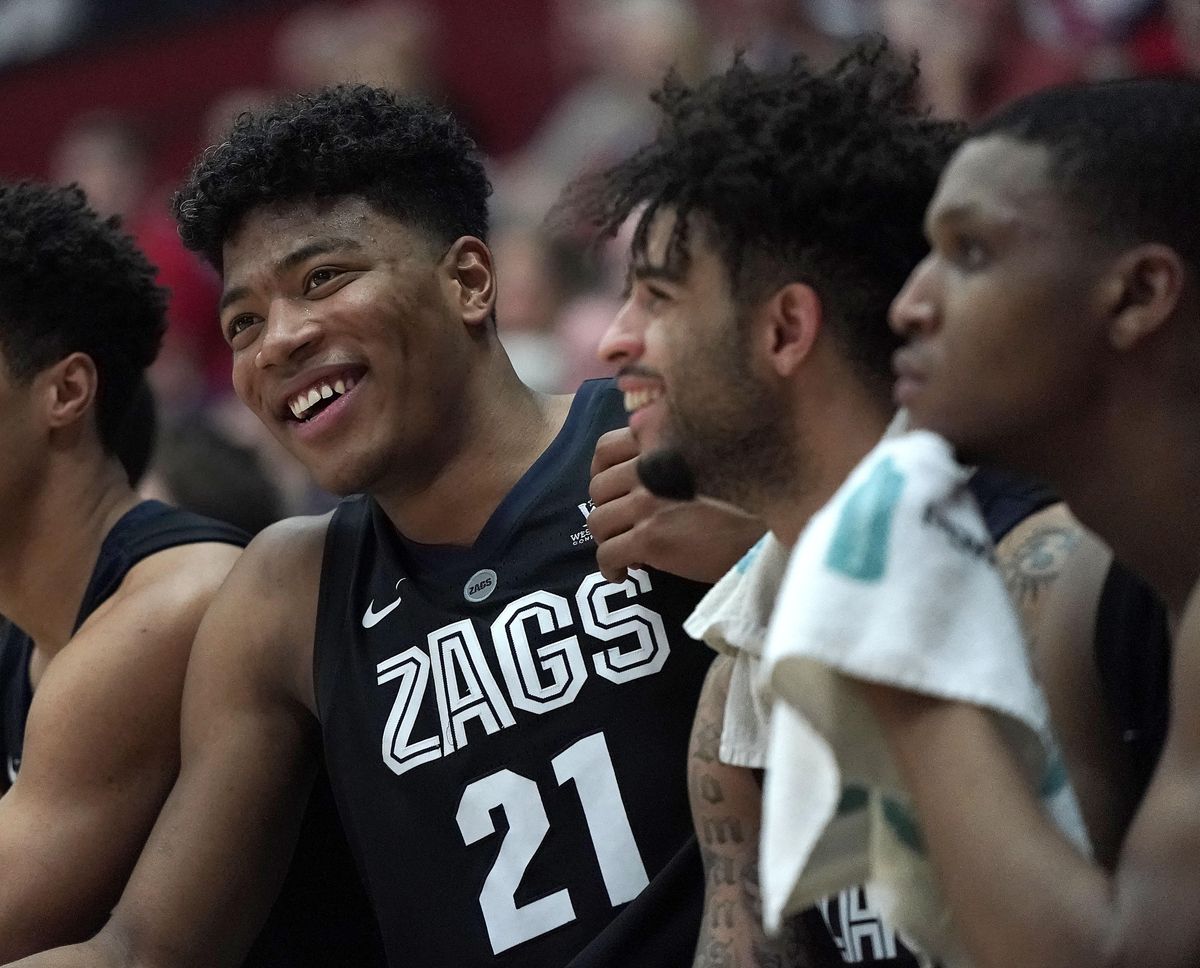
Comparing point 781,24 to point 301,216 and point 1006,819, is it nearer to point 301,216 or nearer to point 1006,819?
point 301,216

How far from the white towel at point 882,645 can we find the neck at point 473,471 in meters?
1.22

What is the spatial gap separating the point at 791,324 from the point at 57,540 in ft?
5.99

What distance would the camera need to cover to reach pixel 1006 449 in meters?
1.84

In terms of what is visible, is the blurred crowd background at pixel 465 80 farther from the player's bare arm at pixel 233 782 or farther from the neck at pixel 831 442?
the neck at pixel 831 442

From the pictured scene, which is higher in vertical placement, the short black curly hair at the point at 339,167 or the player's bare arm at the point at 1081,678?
the short black curly hair at the point at 339,167

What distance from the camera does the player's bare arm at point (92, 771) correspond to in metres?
3.01

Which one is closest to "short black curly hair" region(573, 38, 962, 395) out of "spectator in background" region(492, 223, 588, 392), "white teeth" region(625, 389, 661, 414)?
"white teeth" region(625, 389, 661, 414)

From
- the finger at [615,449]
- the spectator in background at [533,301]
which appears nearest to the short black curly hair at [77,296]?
the finger at [615,449]

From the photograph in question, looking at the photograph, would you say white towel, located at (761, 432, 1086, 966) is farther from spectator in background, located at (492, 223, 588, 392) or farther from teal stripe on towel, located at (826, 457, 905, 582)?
spectator in background, located at (492, 223, 588, 392)

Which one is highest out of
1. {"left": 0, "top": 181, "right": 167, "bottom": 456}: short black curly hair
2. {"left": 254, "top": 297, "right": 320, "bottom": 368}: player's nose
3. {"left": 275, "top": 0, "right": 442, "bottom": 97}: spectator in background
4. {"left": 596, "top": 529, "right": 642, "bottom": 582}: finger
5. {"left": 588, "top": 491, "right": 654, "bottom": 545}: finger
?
{"left": 275, "top": 0, "right": 442, "bottom": 97}: spectator in background

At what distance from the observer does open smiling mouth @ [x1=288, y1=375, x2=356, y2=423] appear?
113 inches

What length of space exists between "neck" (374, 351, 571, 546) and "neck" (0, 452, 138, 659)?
0.79m

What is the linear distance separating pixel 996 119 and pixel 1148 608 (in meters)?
0.55

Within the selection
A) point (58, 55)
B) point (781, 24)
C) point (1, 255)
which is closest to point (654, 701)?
point (1, 255)
